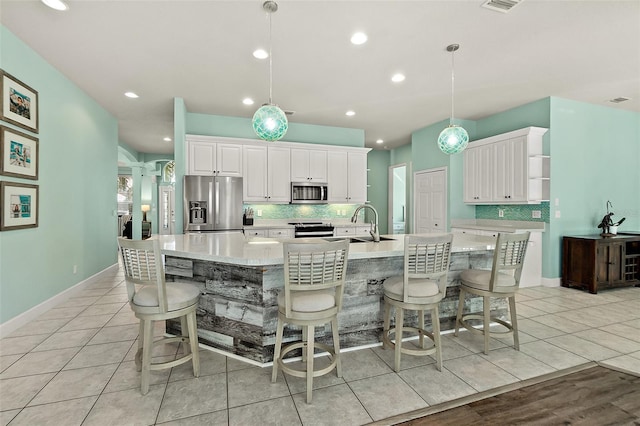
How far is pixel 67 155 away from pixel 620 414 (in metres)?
5.93

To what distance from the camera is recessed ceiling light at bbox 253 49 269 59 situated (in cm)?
326

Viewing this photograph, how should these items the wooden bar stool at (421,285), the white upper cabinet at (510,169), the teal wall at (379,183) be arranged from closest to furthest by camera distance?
the wooden bar stool at (421,285) → the white upper cabinet at (510,169) → the teal wall at (379,183)

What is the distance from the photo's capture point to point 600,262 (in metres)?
4.47

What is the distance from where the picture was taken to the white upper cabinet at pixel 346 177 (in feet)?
19.9

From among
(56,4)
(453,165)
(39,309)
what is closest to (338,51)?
(56,4)

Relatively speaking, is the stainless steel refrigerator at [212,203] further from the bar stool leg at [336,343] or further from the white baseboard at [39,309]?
the bar stool leg at [336,343]

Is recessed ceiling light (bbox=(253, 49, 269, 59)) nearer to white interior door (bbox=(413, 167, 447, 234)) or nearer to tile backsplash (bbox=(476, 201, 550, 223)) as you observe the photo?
white interior door (bbox=(413, 167, 447, 234))

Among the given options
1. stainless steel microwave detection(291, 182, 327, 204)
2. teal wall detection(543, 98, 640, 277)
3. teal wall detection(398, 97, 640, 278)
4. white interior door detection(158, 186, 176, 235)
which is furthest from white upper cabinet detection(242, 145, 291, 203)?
white interior door detection(158, 186, 176, 235)

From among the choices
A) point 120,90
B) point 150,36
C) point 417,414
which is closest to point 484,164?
point 417,414

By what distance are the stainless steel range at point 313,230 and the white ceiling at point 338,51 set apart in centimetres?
203

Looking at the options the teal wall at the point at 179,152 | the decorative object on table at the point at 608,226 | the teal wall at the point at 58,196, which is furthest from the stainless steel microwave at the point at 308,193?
the decorative object on table at the point at 608,226

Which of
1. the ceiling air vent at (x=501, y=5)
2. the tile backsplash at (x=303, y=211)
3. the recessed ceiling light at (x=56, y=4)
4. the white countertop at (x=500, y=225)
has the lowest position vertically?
the white countertop at (x=500, y=225)

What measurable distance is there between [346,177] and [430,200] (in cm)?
187

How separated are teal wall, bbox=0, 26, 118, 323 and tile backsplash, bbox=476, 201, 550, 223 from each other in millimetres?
6679
